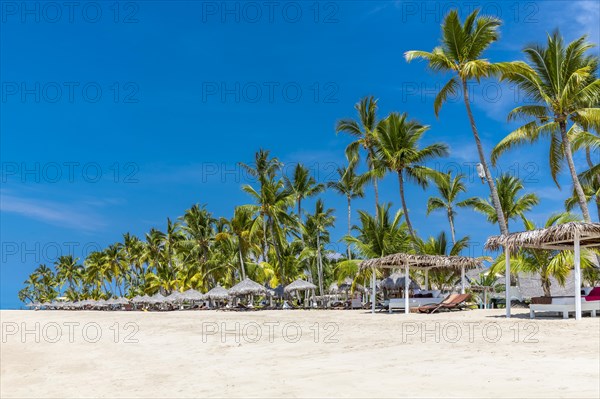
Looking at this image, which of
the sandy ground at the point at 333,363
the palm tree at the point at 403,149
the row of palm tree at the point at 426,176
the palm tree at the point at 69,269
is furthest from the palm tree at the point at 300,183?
the palm tree at the point at 69,269

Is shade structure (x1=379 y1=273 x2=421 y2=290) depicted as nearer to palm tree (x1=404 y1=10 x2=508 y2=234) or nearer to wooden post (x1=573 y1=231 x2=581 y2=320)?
palm tree (x1=404 y1=10 x2=508 y2=234)

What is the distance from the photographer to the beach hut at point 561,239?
1550cm

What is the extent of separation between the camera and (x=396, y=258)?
2261cm

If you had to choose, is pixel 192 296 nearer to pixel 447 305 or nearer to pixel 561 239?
pixel 447 305

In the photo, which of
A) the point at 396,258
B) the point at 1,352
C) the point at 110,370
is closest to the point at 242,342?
the point at 110,370

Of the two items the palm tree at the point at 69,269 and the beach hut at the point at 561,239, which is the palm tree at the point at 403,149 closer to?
the beach hut at the point at 561,239

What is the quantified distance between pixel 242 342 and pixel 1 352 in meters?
7.36

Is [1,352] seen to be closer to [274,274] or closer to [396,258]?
[396,258]

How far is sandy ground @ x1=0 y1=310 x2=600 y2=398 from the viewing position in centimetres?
786

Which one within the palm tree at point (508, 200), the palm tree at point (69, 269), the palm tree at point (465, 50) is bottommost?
the palm tree at point (69, 269)

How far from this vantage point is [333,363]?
33.9 feet

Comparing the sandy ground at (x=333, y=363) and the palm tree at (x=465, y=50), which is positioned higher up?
the palm tree at (x=465, y=50)

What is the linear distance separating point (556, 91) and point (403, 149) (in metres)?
9.52

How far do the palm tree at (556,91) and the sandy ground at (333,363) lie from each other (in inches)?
356
